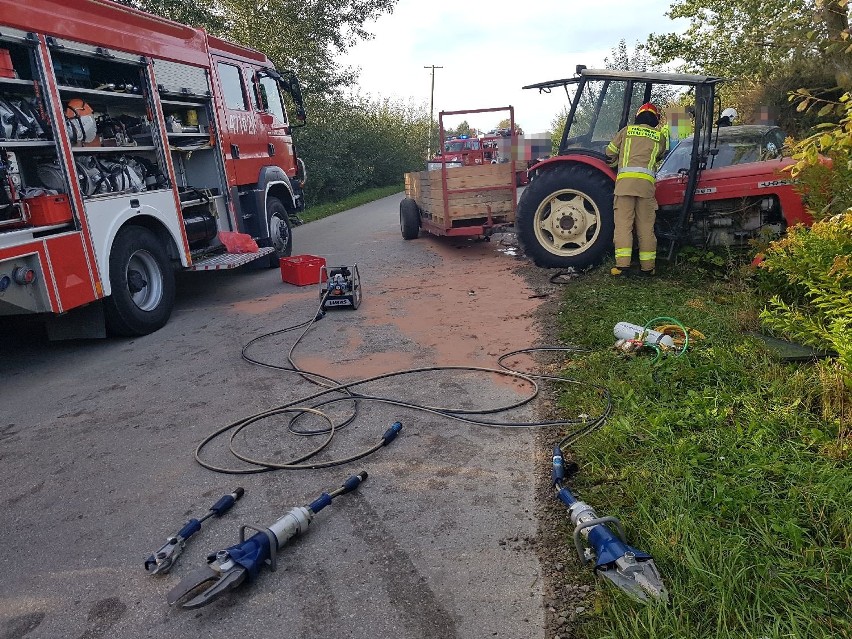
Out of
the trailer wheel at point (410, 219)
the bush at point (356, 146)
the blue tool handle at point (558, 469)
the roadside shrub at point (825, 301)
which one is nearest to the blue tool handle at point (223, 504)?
the blue tool handle at point (558, 469)

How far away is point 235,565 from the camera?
2.52 metres

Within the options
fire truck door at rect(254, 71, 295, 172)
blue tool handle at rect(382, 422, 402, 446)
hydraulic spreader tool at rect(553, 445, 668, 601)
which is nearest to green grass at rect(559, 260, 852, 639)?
hydraulic spreader tool at rect(553, 445, 668, 601)

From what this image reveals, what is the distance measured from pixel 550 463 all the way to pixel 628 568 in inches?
42.1

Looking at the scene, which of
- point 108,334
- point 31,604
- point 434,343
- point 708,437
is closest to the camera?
point 31,604

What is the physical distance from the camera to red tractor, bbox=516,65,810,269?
6.42 meters

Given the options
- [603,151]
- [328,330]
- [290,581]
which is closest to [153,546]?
[290,581]

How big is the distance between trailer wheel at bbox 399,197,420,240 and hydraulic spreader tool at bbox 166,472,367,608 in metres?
8.80

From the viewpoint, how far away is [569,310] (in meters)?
5.89

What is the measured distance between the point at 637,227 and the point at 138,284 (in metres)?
5.27

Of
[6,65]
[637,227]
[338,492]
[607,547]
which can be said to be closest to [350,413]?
[338,492]

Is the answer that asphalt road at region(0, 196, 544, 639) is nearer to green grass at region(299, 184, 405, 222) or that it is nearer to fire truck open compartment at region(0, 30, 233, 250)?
fire truck open compartment at region(0, 30, 233, 250)

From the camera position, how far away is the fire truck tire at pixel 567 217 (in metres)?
7.07

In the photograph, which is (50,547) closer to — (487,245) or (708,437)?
(708,437)

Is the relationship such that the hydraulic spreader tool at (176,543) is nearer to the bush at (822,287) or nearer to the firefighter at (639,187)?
the bush at (822,287)
